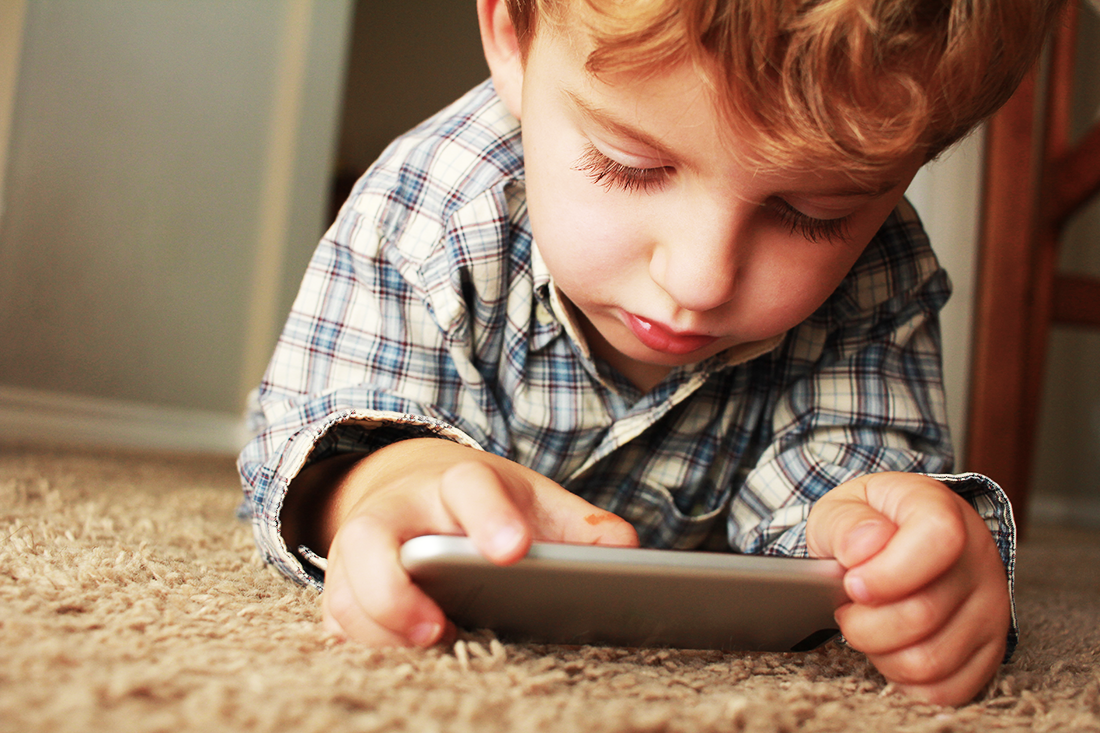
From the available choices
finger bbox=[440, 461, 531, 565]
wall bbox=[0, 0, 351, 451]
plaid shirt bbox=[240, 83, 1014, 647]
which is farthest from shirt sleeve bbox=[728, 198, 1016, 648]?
wall bbox=[0, 0, 351, 451]

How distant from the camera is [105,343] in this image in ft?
4.62

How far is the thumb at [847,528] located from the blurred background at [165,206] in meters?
0.67

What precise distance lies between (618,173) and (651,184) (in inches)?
0.8

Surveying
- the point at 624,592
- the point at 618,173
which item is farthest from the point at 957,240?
the point at 624,592

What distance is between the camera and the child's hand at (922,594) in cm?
35

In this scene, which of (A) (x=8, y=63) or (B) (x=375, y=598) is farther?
(A) (x=8, y=63)

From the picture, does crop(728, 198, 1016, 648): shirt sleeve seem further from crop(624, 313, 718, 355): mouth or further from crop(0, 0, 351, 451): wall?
crop(0, 0, 351, 451): wall

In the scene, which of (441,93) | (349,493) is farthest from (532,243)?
Answer: (441,93)

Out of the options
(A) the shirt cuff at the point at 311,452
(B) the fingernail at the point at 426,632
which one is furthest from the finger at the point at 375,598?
(A) the shirt cuff at the point at 311,452

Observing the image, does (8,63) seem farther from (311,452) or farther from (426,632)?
(426,632)

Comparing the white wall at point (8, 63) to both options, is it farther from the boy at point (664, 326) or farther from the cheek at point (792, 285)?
the cheek at point (792, 285)

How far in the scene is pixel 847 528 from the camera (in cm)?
37

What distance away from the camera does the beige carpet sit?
0.24 m

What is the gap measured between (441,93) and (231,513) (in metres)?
3.47
